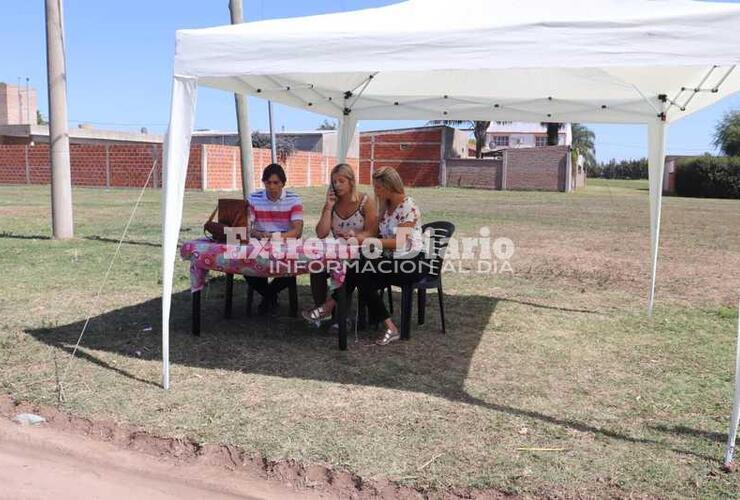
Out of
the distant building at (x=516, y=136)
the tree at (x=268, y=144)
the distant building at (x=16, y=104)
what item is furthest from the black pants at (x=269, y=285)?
the distant building at (x=516, y=136)

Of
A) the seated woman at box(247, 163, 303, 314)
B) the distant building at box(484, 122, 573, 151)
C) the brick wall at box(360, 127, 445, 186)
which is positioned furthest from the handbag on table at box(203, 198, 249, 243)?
the distant building at box(484, 122, 573, 151)

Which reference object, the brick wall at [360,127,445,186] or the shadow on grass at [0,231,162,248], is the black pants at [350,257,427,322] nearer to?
the shadow on grass at [0,231,162,248]

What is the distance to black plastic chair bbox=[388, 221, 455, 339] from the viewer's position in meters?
5.00

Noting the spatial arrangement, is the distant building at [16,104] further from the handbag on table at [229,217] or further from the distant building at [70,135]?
the handbag on table at [229,217]

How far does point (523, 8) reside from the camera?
3943mm

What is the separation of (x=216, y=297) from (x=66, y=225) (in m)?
5.02

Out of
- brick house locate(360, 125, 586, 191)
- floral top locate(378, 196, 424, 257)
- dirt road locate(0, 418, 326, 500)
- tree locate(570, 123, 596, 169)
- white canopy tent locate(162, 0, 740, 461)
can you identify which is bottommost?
dirt road locate(0, 418, 326, 500)

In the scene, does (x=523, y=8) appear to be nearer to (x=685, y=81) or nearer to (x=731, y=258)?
(x=685, y=81)

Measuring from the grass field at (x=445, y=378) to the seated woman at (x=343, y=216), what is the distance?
26cm

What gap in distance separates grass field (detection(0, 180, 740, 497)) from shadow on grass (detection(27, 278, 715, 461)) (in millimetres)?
20

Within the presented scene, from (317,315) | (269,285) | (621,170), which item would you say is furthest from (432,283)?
(621,170)

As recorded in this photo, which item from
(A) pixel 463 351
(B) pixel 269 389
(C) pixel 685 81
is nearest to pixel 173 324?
(B) pixel 269 389

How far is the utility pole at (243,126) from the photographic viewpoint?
317 inches

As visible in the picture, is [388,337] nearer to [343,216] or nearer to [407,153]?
[343,216]
